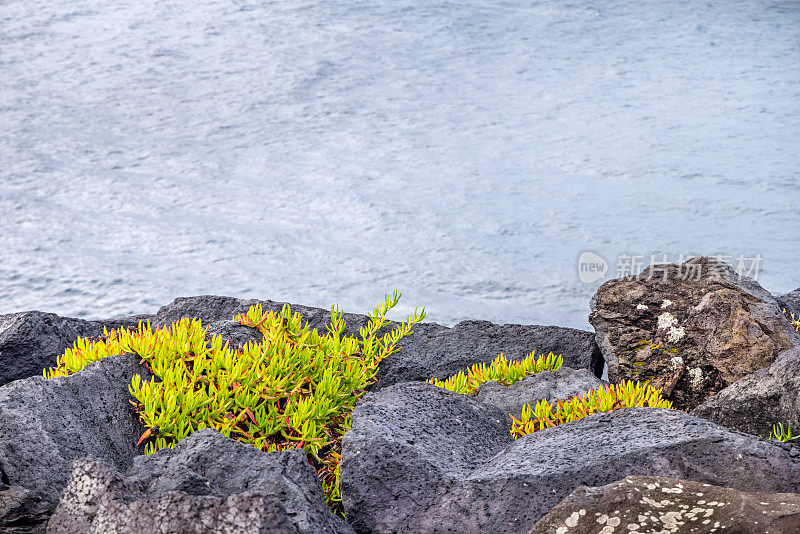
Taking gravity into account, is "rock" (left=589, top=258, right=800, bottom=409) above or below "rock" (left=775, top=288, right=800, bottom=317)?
above

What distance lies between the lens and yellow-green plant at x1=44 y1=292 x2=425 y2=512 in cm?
263

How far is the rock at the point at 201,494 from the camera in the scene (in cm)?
183

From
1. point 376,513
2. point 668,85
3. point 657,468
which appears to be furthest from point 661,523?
point 668,85

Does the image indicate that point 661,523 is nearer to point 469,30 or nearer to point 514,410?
point 514,410

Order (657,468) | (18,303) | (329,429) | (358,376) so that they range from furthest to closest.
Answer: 1. (18,303)
2. (358,376)
3. (329,429)
4. (657,468)

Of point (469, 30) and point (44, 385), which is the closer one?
point (44, 385)

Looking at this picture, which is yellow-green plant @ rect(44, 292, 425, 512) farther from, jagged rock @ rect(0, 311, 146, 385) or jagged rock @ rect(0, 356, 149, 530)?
jagged rock @ rect(0, 311, 146, 385)

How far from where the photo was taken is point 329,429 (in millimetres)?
2857

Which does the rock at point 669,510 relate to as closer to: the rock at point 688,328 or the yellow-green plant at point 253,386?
the yellow-green plant at point 253,386

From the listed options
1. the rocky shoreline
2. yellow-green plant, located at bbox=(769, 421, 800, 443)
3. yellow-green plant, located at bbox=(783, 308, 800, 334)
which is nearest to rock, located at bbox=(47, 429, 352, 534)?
the rocky shoreline

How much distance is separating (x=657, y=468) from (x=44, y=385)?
6.07 feet

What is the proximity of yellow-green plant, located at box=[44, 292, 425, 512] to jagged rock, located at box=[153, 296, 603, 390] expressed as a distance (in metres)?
0.72

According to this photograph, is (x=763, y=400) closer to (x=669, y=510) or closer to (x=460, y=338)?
(x=669, y=510)

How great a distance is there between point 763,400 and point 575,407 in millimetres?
661
